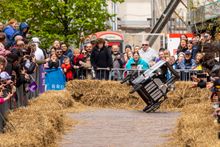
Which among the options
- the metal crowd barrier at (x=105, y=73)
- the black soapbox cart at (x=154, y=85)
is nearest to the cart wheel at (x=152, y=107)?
the black soapbox cart at (x=154, y=85)

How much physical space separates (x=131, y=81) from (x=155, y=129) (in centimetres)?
526

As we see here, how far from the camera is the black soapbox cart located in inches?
912

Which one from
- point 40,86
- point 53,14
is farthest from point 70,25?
point 40,86

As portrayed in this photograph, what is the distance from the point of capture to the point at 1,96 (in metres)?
14.8

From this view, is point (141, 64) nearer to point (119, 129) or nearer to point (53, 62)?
point (53, 62)

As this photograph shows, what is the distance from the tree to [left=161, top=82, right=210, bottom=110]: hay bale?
1757 centimetres

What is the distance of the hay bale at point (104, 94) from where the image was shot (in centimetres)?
2522

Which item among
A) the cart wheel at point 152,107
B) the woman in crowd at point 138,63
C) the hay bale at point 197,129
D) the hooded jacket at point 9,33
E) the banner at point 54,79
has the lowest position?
the cart wheel at point 152,107

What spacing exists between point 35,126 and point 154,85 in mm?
8331

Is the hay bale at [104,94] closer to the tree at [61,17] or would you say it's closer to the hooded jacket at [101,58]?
the hooded jacket at [101,58]

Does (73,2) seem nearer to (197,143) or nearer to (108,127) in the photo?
(108,127)

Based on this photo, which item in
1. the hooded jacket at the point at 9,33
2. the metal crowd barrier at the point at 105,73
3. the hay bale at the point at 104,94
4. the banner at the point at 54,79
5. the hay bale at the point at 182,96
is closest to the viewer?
the hooded jacket at the point at 9,33

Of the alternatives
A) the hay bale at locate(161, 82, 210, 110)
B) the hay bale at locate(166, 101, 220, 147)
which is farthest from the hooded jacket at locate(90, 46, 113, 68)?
the hay bale at locate(166, 101, 220, 147)

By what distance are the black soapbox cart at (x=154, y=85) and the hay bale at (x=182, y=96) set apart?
980 millimetres
